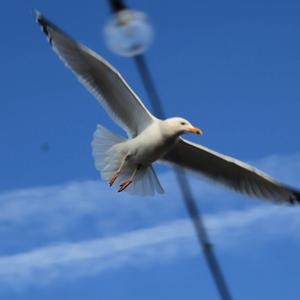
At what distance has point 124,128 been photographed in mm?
6203

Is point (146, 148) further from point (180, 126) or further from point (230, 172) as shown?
point (230, 172)

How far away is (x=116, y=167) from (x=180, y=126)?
0.66 metres

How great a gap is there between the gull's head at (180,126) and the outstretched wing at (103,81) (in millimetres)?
237

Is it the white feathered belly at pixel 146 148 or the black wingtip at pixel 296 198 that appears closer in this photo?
the white feathered belly at pixel 146 148

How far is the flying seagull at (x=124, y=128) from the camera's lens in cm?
580

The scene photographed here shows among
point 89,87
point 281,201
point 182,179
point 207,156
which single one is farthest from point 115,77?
point 182,179

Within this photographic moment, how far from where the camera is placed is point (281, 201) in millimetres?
6496

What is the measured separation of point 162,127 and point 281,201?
145 cm

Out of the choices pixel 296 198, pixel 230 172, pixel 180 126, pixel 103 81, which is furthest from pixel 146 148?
pixel 296 198

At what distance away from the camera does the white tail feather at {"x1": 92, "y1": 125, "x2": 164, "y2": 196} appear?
236 inches

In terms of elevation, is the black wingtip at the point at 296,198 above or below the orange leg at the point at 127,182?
below

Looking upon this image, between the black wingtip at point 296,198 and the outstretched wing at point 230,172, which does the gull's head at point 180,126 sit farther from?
the black wingtip at point 296,198

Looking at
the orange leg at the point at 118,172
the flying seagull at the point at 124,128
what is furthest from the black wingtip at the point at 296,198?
the orange leg at the point at 118,172

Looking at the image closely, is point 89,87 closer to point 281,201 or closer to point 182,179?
point 281,201
